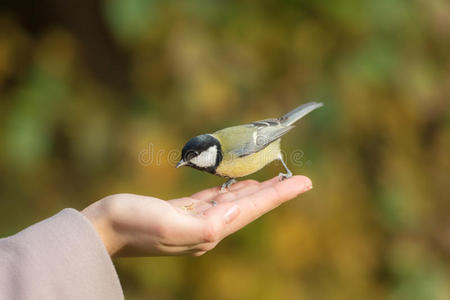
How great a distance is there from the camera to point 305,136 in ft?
6.82

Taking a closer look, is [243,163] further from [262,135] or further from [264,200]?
[264,200]

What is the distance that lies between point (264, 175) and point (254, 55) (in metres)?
0.55

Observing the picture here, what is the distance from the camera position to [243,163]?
1.63 metres

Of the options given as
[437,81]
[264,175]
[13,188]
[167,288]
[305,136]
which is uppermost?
[437,81]

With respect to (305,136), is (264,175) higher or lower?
lower

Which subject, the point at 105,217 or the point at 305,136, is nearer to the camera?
the point at 105,217

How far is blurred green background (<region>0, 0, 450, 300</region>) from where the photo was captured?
6.59 ft

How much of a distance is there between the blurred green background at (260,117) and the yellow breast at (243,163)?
0.26 meters

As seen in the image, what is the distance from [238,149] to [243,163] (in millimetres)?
52

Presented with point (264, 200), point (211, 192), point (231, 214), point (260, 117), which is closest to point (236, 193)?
point (211, 192)

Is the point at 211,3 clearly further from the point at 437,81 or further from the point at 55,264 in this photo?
the point at 55,264

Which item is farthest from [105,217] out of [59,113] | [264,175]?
[59,113]

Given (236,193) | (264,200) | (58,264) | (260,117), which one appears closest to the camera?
(58,264)

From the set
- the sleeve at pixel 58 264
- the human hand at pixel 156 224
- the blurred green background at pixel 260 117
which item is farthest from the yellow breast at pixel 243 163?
the sleeve at pixel 58 264
